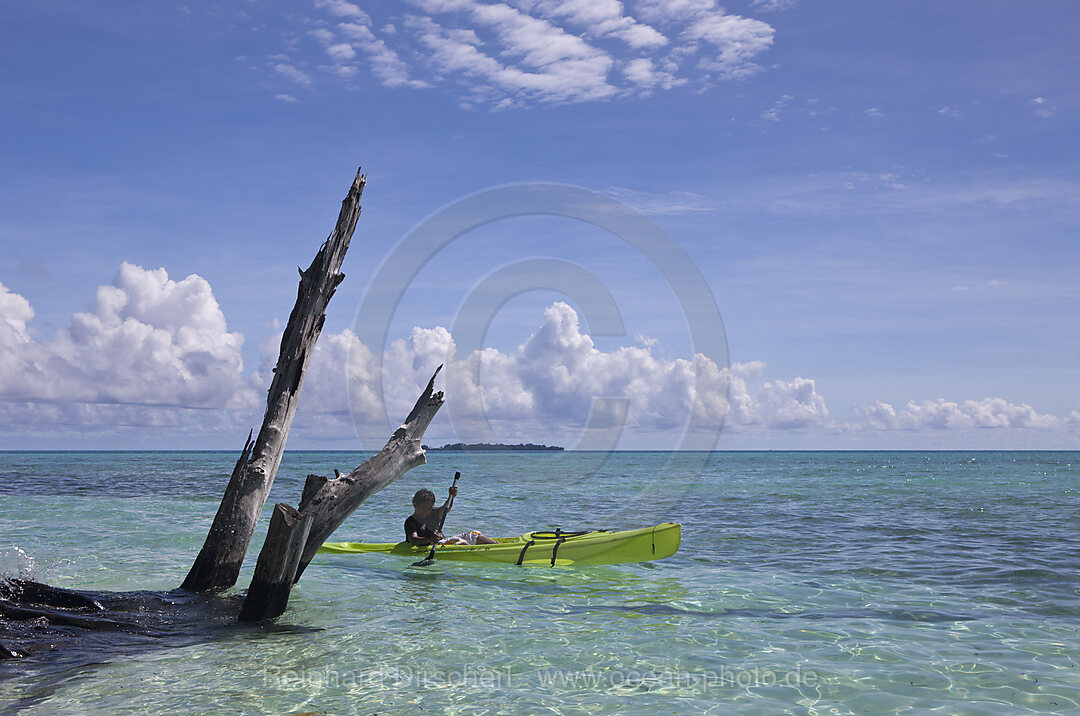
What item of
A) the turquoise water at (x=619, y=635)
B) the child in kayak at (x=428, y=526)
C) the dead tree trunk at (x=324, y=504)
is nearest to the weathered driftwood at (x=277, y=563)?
the dead tree trunk at (x=324, y=504)

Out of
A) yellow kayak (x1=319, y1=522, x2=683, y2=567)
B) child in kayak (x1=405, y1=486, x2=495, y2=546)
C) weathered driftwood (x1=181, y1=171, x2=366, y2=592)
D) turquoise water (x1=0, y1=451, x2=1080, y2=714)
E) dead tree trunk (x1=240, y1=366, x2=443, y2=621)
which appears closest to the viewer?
turquoise water (x1=0, y1=451, x2=1080, y2=714)

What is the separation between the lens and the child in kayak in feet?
44.2

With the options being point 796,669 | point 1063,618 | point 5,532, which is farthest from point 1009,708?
point 5,532

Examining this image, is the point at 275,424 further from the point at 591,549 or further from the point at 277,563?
the point at 591,549

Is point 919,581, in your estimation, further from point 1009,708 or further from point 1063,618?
point 1009,708

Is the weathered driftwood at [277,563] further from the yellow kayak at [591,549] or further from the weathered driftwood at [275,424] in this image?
the yellow kayak at [591,549]

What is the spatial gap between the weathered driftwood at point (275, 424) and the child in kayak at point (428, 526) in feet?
15.0

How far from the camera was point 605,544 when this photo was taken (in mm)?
12617

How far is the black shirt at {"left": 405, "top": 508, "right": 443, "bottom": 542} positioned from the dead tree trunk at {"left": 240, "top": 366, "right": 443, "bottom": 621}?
466 cm

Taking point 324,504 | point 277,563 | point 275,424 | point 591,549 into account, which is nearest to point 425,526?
point 591,549

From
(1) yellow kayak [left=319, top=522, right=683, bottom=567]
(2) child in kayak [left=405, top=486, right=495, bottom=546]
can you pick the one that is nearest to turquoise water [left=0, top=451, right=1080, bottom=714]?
(1) yellow kayak [left=319, top=522, right=683, bottom=567]

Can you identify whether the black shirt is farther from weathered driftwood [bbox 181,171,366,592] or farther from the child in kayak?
weathered driftwood [bbox 181,171,366,592]

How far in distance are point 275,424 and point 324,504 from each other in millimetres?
1410

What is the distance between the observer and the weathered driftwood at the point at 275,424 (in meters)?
8.88
